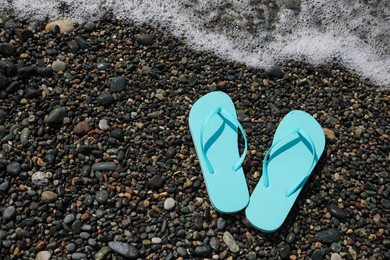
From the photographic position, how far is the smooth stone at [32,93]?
9.21 ft

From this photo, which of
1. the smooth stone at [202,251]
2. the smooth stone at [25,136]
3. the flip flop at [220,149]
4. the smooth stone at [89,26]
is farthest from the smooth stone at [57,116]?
the smooth stone at [202,251]

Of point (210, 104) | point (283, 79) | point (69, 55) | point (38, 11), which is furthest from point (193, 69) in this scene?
point (38, 11)

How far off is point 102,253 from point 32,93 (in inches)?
42.6

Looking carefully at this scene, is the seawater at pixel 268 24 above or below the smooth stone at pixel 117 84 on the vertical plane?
above

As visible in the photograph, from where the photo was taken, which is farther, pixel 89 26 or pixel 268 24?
pixel 268 24

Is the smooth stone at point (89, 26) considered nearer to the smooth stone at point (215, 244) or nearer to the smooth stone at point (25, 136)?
the smooth stone at point (25, 136)

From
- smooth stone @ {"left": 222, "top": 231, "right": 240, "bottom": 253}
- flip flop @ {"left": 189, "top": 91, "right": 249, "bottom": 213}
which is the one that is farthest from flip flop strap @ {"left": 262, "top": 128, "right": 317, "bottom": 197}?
smooth stone @ {"left": 222, "top": 231, "right": 240, "bottom": 253}

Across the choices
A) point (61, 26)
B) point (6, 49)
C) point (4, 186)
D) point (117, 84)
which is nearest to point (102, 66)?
point (117, 84)

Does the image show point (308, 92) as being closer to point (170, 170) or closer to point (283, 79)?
point (283, 79)

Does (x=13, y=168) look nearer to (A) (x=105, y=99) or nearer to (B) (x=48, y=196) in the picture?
(B) (x=48, y=196)

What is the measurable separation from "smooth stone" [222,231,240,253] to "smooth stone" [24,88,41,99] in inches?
55.1

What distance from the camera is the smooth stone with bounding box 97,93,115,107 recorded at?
2.84 metres

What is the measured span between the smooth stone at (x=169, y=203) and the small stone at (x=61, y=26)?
1406mm

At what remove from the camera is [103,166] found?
2619 mm
